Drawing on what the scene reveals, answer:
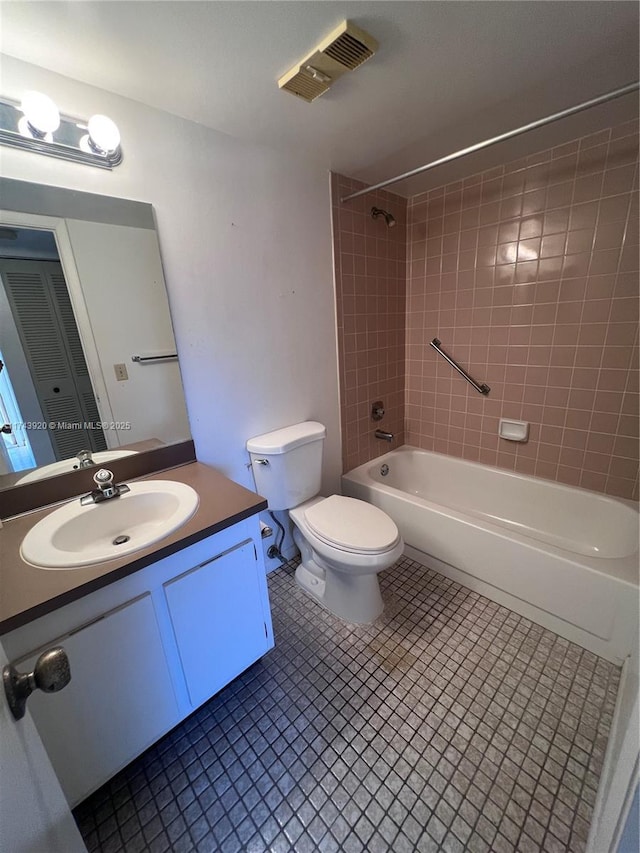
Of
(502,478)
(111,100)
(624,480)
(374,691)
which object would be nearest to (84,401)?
(111,100)

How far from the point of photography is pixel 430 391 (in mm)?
2477

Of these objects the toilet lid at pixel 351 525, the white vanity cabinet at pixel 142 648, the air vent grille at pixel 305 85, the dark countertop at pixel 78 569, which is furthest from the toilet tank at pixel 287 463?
the air vent grille at pixel 305 85

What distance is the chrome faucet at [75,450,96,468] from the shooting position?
4.05ft

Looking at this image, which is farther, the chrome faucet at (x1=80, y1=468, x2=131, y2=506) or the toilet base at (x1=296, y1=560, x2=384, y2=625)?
the toilet base at (x1=296, y1=560, x2=384, y2=625)

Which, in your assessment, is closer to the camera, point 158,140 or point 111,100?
point 111,100

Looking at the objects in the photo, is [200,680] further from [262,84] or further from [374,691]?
[262,84]

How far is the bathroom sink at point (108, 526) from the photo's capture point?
0.92 metres

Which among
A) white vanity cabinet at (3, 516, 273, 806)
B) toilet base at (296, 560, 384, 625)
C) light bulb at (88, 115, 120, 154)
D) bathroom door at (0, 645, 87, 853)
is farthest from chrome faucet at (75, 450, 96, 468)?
toilet base at (296, 560, 384, 625)

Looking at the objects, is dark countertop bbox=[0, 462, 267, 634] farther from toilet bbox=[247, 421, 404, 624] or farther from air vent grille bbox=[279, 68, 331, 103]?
air vent grille bbox=[279, 68, 331, 103]

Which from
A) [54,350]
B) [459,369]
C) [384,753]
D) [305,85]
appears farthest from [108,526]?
[459,369]

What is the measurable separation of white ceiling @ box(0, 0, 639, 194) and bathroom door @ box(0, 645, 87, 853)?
1.48 meters

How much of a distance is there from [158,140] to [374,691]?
2.24 m

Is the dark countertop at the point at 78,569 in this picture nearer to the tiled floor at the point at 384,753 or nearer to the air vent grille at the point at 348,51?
the tiled floor at the point at 384,753

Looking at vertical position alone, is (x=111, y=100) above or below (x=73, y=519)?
above
